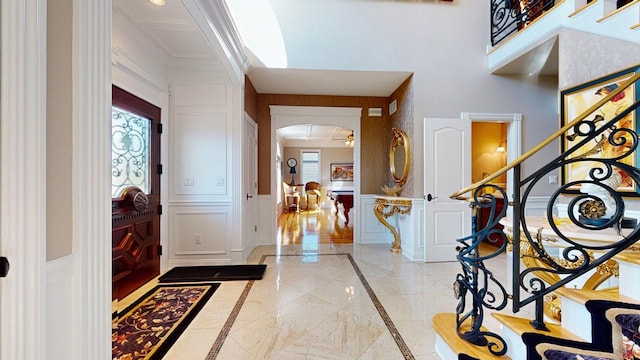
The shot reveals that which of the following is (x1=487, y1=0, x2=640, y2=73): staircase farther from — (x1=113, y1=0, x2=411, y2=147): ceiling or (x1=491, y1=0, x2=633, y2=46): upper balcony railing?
(x1=113, y1=0, x2=411, y2=147): ceiling

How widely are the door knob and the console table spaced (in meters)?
3.85

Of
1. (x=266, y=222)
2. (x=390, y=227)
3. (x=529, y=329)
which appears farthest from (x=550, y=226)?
(x=266, y=222)

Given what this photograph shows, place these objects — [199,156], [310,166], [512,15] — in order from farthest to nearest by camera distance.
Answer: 1. [310,166]
2. [512,15]
3. [199,156]

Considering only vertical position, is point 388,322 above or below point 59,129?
A: below

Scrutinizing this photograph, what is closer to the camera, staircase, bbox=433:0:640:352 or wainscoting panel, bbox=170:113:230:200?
staircase, bbox=433:0:640:352

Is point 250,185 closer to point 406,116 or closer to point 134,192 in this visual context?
point 134,192

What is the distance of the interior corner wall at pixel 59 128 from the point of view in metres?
0.84

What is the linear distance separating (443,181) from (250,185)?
115 inches

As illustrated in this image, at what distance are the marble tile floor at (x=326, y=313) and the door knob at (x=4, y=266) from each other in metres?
1.38

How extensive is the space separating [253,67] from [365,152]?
2.37 meters

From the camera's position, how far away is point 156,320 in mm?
2186

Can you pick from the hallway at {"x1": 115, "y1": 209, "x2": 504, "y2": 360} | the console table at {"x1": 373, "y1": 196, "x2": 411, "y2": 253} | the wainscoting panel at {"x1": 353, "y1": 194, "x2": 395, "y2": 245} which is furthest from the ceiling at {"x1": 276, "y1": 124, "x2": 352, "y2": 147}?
the hallway at {"x1": 115, "y1": 209, "x2": 504, "y2": 360}

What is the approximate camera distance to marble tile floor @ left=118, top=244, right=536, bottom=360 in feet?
5.97

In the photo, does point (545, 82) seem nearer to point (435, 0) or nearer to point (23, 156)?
point (435, 0)
